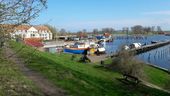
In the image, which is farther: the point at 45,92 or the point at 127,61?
the point at 127,61

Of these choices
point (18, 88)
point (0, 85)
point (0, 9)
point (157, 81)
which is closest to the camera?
point (0, 9)

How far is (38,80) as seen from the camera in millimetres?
18359

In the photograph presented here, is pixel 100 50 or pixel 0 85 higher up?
pixel 0 85

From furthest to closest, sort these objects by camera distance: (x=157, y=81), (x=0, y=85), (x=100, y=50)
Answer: (x=100, y=50)
(x=157, y=81)
(x=0, y=85)

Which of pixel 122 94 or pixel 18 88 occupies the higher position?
pixel 18 88

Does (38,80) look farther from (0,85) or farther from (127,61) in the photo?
(127,61)

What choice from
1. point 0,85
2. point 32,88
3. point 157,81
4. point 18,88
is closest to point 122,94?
point 32,88

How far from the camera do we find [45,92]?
50.9 feet

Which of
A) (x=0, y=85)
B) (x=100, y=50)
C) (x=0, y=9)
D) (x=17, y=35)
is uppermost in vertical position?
(x=0, y=9)

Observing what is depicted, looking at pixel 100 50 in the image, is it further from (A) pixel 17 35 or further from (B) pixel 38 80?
(A) pixel 17 35

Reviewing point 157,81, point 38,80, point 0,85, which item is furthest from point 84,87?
point 157,81

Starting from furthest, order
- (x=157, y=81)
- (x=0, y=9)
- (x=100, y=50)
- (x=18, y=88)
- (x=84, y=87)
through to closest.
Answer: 1. (x=100, y=50)
2. (x=157, y=81)
3. (x=84, y=87)
4. (x=18, y=88)
5. (x=0, y=9)

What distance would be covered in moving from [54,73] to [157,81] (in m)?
22.7

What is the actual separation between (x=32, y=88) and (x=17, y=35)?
29.7 feet
